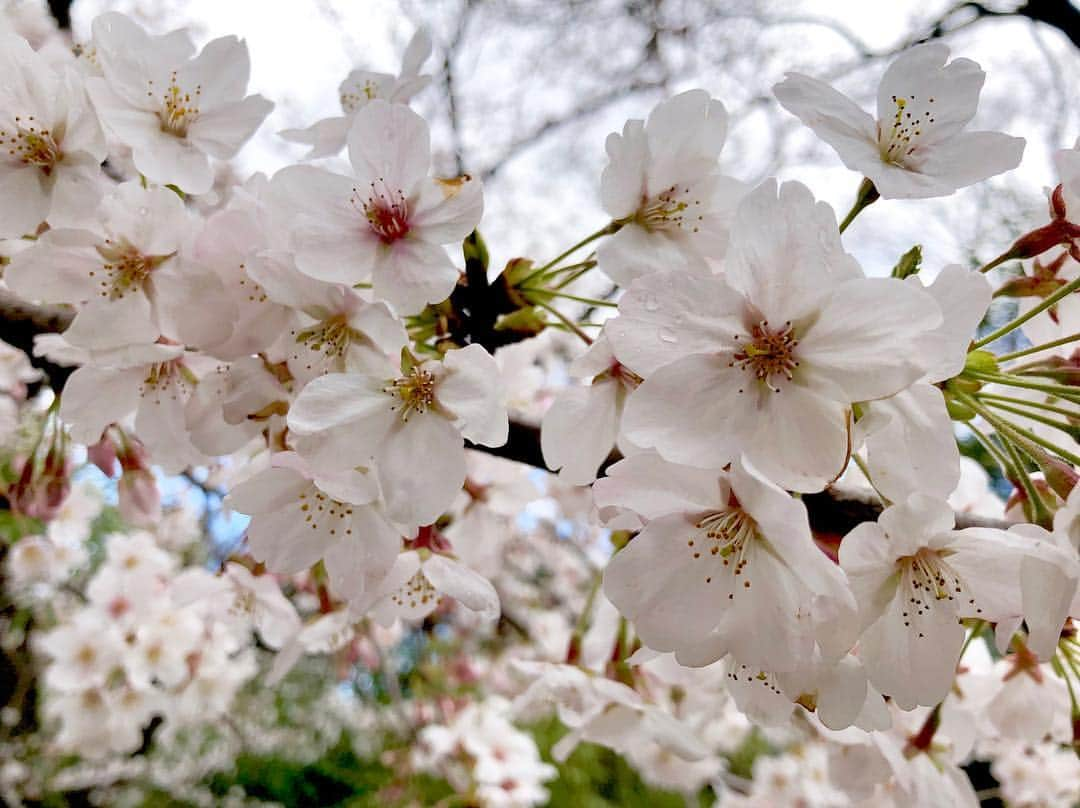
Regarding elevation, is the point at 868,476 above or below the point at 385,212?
below

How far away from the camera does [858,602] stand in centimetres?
59

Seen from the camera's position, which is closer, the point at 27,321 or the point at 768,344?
the point at 768,344

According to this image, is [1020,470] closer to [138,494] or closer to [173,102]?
[173,102]

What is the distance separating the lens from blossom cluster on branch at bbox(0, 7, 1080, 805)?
1.75 ft

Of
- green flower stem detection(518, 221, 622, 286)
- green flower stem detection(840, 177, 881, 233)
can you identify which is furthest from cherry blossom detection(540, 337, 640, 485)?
green flower stem detection(840, 177, 881, 233)

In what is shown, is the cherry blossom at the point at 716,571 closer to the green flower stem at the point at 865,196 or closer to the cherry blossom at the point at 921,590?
the cherry blossom at the point at 921,590

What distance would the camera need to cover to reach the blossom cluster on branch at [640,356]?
21.0 inches

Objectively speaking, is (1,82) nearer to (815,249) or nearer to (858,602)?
(815,249)

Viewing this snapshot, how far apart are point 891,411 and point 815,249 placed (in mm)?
134

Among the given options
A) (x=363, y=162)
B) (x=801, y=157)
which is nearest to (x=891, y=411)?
(x=363, y=162)

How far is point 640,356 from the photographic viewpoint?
0.55 m

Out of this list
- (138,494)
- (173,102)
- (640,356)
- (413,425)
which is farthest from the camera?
(138,494)

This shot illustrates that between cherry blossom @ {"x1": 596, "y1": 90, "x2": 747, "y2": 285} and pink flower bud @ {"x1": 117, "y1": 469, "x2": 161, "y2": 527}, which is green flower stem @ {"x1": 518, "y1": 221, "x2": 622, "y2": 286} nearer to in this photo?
cherry blossom @ {"x1": 596, "y1": 90, "x2": 747, "y2": 285}

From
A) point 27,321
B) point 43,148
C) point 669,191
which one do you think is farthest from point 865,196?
point 27,321
